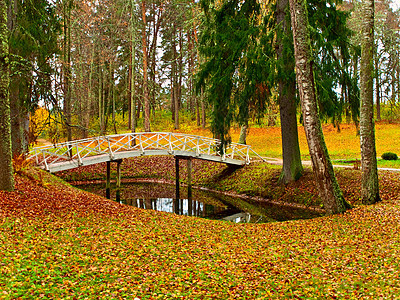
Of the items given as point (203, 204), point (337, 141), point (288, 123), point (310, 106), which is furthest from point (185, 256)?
point (337, 141)

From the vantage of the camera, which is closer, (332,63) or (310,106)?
(310,106)

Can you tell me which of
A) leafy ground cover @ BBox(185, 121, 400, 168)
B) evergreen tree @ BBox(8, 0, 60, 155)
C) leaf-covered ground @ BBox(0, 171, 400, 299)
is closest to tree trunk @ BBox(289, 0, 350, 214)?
leaf-covered ground @ BBox(0, 171, 400, 299)

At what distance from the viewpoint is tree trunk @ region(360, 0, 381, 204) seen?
30.4 feet

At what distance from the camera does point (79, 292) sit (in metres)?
4.19

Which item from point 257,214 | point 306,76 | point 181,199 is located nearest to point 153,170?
point 181,199

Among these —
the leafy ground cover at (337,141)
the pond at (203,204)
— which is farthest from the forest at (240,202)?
the leafy ground cover at (337,141)

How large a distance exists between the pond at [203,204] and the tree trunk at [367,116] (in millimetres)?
2802

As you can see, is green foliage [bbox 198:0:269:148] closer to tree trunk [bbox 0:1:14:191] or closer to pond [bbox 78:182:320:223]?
pond [bbox 78:182:320:223]

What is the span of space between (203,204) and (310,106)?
8080 millimetres

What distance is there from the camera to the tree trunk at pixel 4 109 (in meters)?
7.93

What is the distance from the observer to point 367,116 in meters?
9.50

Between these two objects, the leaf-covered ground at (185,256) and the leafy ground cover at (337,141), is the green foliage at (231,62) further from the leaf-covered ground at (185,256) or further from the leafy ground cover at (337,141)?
the leafy ground cover at (337,141)

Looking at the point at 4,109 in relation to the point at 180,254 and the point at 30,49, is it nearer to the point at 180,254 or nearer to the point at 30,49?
the point at 30,49

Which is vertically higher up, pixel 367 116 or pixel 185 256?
pixel 367 116
